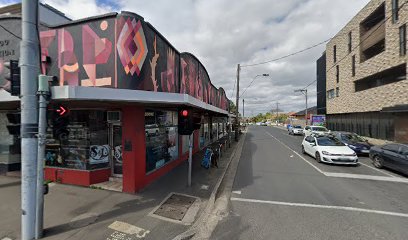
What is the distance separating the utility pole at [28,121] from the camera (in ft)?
13.8

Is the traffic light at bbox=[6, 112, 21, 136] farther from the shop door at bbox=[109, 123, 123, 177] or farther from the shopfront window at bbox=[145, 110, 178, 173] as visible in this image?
the shopfront window at bbox=[145, 110, 178, 173]

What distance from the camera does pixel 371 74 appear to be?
2320cm

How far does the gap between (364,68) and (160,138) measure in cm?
2570

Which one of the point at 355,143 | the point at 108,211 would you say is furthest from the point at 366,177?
the point at 108,211

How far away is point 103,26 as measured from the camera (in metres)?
5.93

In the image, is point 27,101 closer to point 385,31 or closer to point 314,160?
point 314,160

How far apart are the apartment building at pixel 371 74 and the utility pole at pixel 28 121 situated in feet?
70.9

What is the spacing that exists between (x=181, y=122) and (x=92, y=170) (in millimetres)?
3419

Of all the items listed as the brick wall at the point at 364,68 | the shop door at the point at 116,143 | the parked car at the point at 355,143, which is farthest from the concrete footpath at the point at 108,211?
the brick wall at the point at 364,68

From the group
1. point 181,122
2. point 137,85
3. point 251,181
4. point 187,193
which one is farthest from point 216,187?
point 137,85

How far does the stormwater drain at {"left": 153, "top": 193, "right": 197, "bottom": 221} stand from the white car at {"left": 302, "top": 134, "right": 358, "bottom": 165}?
8.26 meters

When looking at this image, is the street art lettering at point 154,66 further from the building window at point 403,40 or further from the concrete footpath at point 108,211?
the building window at point 403,40

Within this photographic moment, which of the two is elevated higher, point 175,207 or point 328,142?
point 328,142

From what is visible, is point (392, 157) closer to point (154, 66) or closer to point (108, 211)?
point (154, 66)
